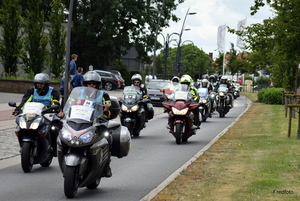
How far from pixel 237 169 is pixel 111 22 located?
47727mm

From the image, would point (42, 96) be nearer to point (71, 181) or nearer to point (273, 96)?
A: point (71, 181)

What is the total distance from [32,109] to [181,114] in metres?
5.83

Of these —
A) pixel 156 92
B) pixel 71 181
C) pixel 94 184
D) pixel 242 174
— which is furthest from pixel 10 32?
pixel 71 181

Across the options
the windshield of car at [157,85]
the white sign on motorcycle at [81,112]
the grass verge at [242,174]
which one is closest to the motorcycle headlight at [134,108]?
the grass verge at [242,174]

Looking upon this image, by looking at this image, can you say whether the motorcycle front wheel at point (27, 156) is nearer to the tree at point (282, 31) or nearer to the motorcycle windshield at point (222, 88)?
the tree at point (282, 31)

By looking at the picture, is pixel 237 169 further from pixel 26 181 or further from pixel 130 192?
pixel 26 181

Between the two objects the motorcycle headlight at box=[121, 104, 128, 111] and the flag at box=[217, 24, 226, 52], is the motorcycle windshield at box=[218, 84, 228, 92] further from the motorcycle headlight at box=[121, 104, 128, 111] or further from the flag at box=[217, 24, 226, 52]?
the flag at box=[217, 24, 226, 52]

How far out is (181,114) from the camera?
15055 mm

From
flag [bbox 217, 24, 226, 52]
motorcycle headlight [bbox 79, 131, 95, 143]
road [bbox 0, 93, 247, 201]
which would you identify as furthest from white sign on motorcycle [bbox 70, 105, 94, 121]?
flag [bbox 217, 24, 226, 52]

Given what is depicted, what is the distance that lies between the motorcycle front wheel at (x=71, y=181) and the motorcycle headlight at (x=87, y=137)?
1.16 ft

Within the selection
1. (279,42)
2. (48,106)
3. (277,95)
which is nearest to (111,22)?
(277,95)

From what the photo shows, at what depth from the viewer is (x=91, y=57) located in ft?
197

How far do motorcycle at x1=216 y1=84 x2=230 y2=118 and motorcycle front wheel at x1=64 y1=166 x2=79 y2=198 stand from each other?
67.8ft

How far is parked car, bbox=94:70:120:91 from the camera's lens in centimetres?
5259
